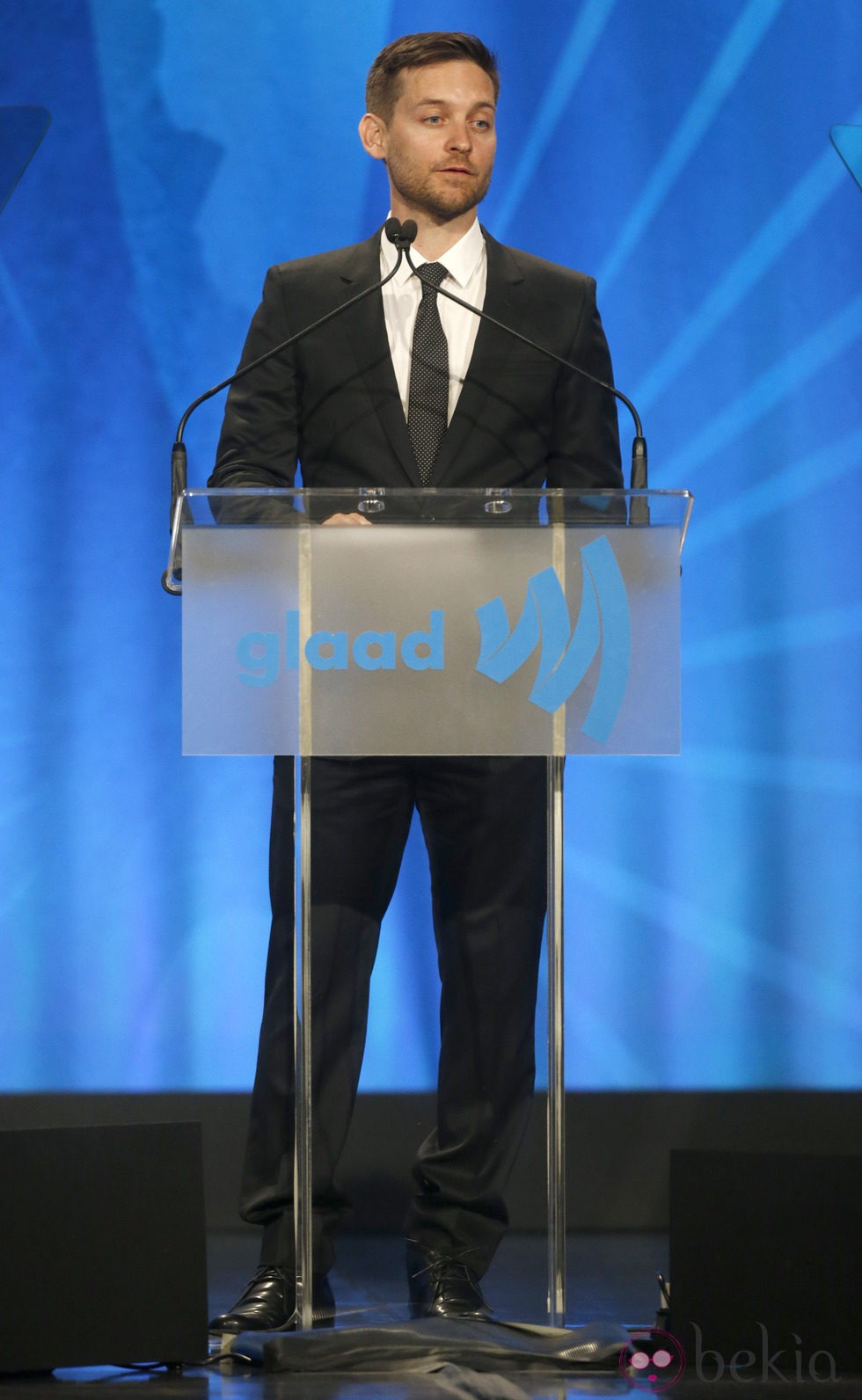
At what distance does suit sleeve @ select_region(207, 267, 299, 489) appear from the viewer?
2215mm

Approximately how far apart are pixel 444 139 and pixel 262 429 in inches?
19.6

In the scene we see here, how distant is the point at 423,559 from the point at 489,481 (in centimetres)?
39

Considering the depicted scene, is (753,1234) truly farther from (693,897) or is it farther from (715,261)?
(715,261)

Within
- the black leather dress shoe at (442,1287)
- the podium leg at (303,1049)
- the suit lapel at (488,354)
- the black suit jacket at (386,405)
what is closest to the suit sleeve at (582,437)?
the black suit jacket at (386,405)

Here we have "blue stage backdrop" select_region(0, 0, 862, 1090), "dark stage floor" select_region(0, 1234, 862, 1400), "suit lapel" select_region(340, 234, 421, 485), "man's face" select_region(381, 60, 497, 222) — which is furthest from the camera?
"blue stage backdrop" select_region(0, 0, 862, 1090)

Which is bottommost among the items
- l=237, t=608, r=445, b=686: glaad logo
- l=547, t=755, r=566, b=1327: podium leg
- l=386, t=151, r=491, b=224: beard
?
l=547, t=755, r=566, b=1327: podium leg

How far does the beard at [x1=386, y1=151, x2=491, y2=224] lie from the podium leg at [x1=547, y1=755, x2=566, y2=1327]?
0.88m

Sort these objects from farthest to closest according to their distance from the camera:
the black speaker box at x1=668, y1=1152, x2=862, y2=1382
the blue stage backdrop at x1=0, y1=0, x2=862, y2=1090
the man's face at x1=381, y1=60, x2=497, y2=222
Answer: the blue stage backdrop at x1=0, y1=0, x2=862, y2=1090
the man's face at x1=381, y1=60, x2=497, y2=222
the black speaker box at x1=668, y1=1152, x2=862, y2=1382

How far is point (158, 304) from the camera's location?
3.28 meters

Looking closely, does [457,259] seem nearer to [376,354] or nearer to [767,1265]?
[376,354]

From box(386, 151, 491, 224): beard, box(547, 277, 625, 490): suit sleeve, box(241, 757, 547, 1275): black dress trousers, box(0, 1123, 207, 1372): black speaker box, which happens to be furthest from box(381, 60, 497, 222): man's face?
box(0, 1123, 207, 1372): black speaker box

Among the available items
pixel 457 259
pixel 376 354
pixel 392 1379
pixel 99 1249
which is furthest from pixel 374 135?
pixel 392 1379

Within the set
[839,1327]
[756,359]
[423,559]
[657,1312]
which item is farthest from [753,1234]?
[756,359]

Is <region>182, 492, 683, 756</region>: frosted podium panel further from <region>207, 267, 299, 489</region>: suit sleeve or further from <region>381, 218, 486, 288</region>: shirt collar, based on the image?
<region>381, 218, 486, 288</region>: shirt collar
